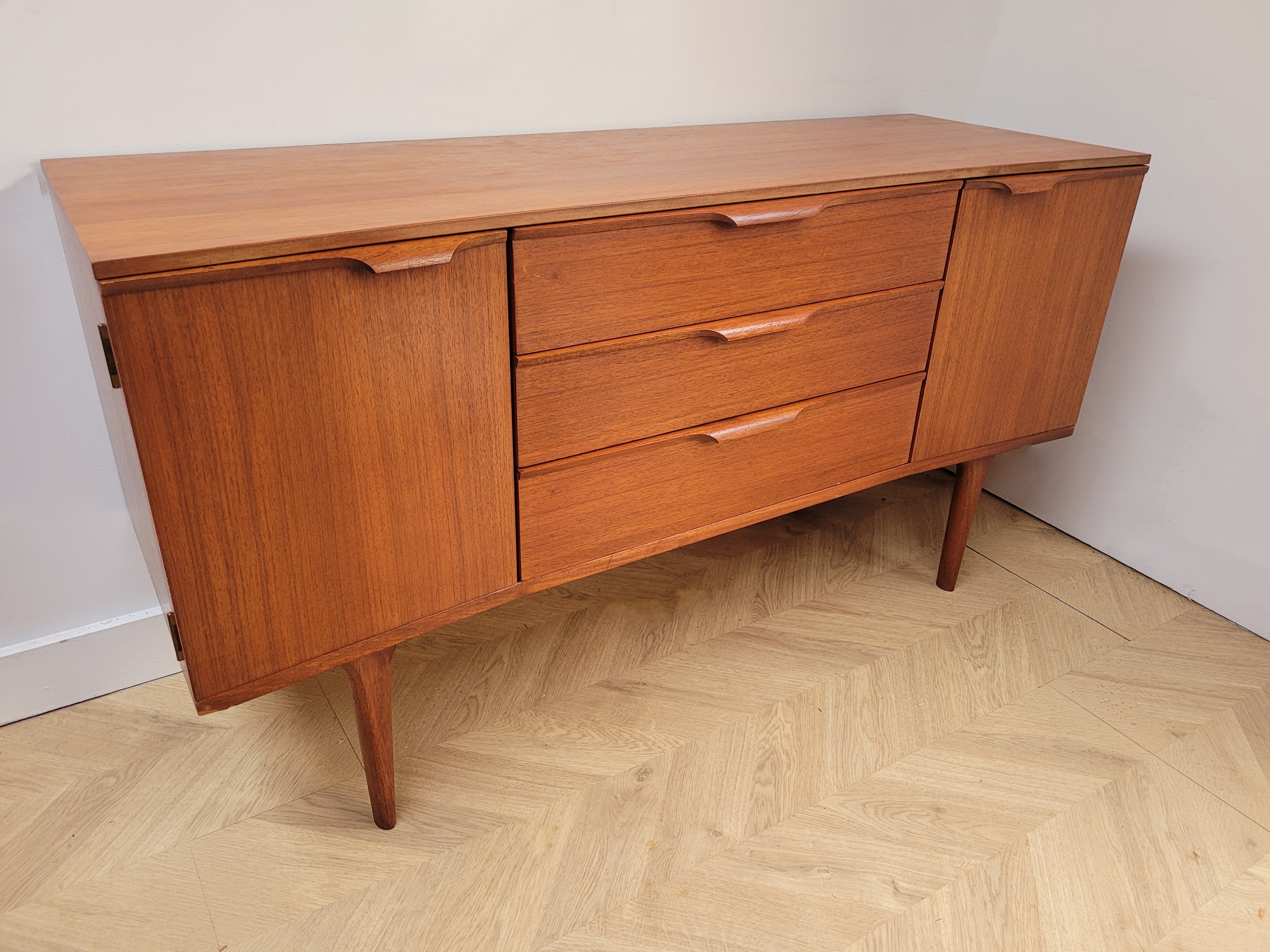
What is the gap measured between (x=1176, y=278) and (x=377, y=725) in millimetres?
1450

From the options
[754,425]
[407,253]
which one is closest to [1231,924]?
[754,425]

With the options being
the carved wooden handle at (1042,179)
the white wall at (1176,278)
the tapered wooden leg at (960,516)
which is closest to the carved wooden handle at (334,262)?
the carved wooden handle at (1042,179)

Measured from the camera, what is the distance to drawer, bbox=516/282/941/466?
3.22 ft

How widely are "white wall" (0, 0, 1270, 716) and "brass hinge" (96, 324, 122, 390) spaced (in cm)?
42

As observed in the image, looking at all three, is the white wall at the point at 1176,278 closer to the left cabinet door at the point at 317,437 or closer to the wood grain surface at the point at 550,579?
the wood grain surface at the point at 550,579

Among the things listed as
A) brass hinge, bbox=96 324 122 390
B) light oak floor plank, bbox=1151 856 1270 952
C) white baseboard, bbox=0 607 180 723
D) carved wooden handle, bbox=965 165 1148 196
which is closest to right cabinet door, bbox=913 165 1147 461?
carved wooden handle, bbox=965 165 1148 196

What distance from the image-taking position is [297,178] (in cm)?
98

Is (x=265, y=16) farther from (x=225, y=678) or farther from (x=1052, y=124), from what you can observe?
(x=1052, y=124)

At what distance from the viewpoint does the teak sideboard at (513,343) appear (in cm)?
79

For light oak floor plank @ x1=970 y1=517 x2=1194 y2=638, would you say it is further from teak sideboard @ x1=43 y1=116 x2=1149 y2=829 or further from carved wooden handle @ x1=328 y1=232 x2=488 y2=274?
carved wooden handle @ x1=328 y1=232 x2=488 y2=274

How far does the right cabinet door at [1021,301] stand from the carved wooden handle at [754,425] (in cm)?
25

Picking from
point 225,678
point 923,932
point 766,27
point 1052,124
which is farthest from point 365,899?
point 1052,124

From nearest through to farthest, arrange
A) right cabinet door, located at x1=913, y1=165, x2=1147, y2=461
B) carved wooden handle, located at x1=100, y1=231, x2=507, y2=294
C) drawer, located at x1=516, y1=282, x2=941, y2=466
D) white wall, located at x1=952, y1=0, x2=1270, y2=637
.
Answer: carved wooden handle, located at x1=100, y1=231, x2=507, y2=294, drawer, located at x1=516, y1=282, x2=941, y2=466, right cabinet door, located at x1=913, y1=165, x2=1147, y2=461, white wall, located at x1=952, y1=0, x2=1270, y2=637

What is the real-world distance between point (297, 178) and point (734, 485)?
625 millimetres
